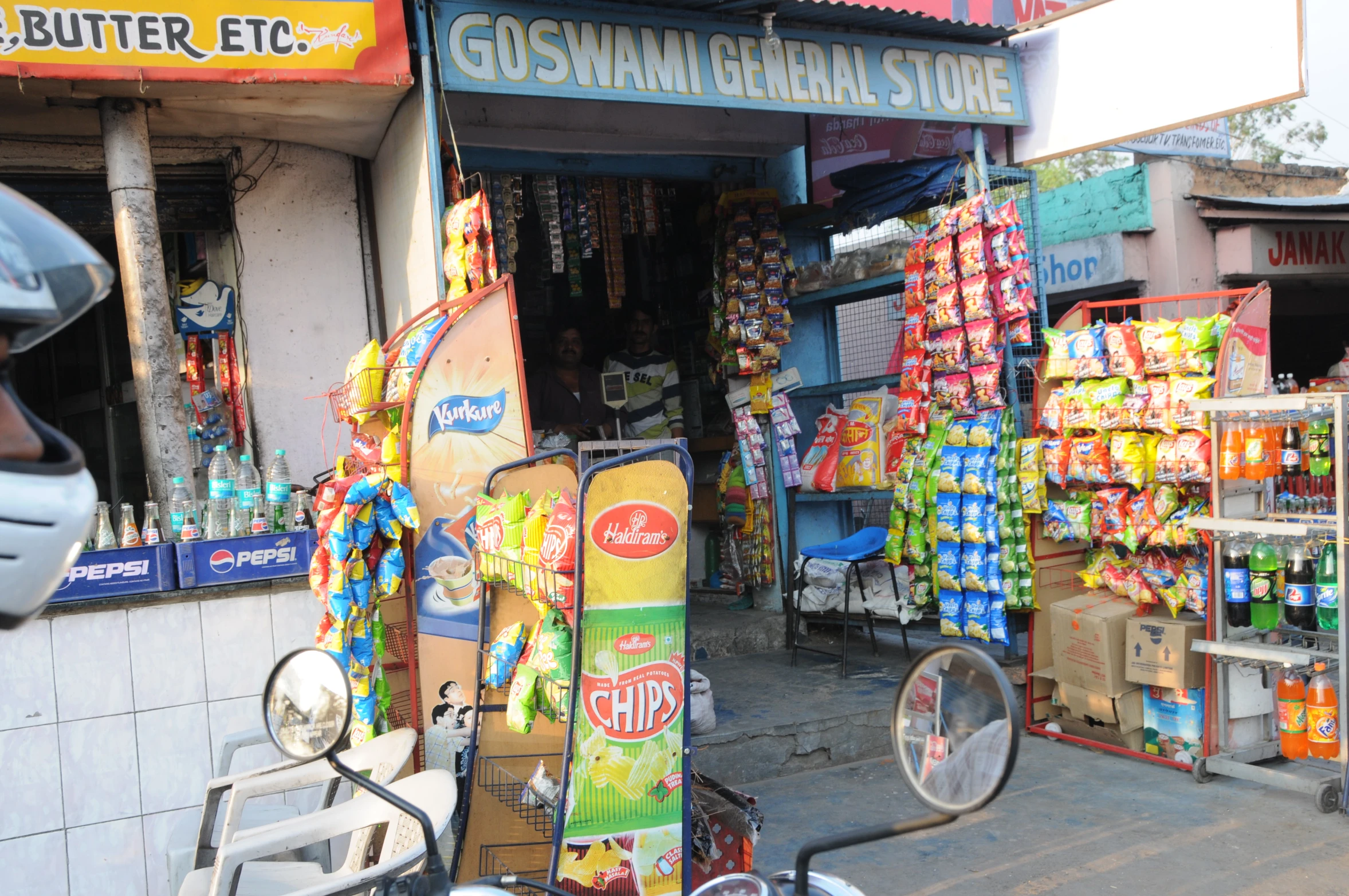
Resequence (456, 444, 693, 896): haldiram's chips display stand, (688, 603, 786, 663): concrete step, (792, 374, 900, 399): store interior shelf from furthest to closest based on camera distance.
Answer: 1. (792, 374, 900, 399): store interior shelf
2. (688, 603, 786, 663): concrete step
3. (456, 444, 693, 896): haldiram's chips display stand

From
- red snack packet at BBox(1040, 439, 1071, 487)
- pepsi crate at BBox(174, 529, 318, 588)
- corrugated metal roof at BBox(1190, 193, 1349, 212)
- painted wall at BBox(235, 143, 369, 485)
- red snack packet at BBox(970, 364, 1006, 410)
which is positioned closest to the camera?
pepsi crate at BBox(174, 529, 318, 588)

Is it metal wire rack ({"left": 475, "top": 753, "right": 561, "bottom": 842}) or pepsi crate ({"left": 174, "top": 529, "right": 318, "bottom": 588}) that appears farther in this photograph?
pepsi crate ({"left": 174, "top": 529, "right": 318, "bottom": 588})

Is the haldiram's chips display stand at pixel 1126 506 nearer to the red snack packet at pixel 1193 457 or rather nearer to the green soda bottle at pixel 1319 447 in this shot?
the red snack packet at pixel 1193 457

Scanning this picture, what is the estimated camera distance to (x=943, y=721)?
5.32 ft

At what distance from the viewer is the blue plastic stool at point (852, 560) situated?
19.9 ft

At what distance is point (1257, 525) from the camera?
431cm

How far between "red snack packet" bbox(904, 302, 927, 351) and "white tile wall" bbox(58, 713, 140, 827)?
4.50 m

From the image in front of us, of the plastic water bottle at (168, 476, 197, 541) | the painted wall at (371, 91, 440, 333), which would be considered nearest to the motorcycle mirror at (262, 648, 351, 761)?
the plastic water bottle at (168, 476, 197, 541)

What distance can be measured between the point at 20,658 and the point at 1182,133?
10.5m

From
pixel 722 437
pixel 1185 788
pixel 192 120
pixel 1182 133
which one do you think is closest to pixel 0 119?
pixel 192 120

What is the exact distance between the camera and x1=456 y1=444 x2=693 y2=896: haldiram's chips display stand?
2.70 meters

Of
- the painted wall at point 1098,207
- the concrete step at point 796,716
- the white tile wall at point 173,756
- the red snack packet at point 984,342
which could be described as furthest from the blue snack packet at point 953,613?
the painted wall at point 1098,207

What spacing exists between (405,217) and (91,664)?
2.42 m

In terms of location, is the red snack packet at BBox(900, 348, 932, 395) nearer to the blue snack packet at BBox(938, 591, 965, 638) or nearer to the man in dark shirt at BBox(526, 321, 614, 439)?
the blue snack packet at BBox(938, 591, 965, 638)
